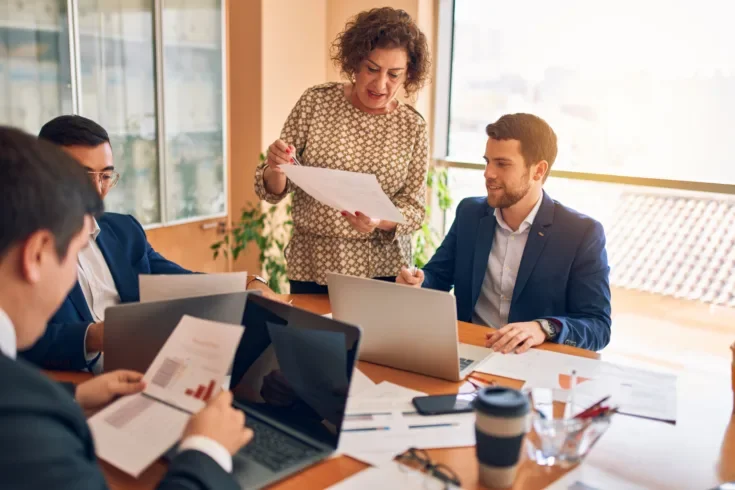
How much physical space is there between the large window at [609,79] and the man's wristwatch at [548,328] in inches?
75.8

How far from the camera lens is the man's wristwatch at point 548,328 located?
1.86 meters

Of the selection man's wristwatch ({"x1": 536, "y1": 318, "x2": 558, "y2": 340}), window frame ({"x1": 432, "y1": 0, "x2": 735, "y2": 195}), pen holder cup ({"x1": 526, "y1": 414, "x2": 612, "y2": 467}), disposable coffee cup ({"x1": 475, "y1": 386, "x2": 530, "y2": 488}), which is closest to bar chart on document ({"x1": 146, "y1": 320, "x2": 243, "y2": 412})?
disposable coffee cup ({"x1": 475, "y1": 386, "x2": 530, "y2": 488})

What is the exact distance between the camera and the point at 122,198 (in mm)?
3541

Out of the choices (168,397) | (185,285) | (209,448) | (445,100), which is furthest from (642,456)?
(445,100)

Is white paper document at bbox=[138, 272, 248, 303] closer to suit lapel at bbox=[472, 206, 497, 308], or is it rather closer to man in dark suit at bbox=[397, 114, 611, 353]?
man in dark suit at bbox=[397, 114, 611, 353]

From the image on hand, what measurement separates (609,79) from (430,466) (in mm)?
2932

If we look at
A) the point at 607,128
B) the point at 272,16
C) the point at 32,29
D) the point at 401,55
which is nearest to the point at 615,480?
the point at 401,55

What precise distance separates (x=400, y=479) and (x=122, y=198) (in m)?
2.77

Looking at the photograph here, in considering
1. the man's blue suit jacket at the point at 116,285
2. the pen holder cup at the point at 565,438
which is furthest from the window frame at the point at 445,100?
the pen holder cup at the point at 565,438

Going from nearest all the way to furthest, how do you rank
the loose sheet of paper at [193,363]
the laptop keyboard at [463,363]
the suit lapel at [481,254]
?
1. the loose sheet of paper at [193,363]
2. the laptop keyboard at [463,363]
3. the suit lapel at [481,254]

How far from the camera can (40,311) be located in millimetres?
939

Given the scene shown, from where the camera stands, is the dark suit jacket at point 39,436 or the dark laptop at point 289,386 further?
the dark laptop at point 289,386

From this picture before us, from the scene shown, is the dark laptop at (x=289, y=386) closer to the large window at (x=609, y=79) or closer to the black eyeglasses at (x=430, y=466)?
the black eyeglasses at (x=430, y=466)

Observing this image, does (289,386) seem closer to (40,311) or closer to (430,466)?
(430,466)
